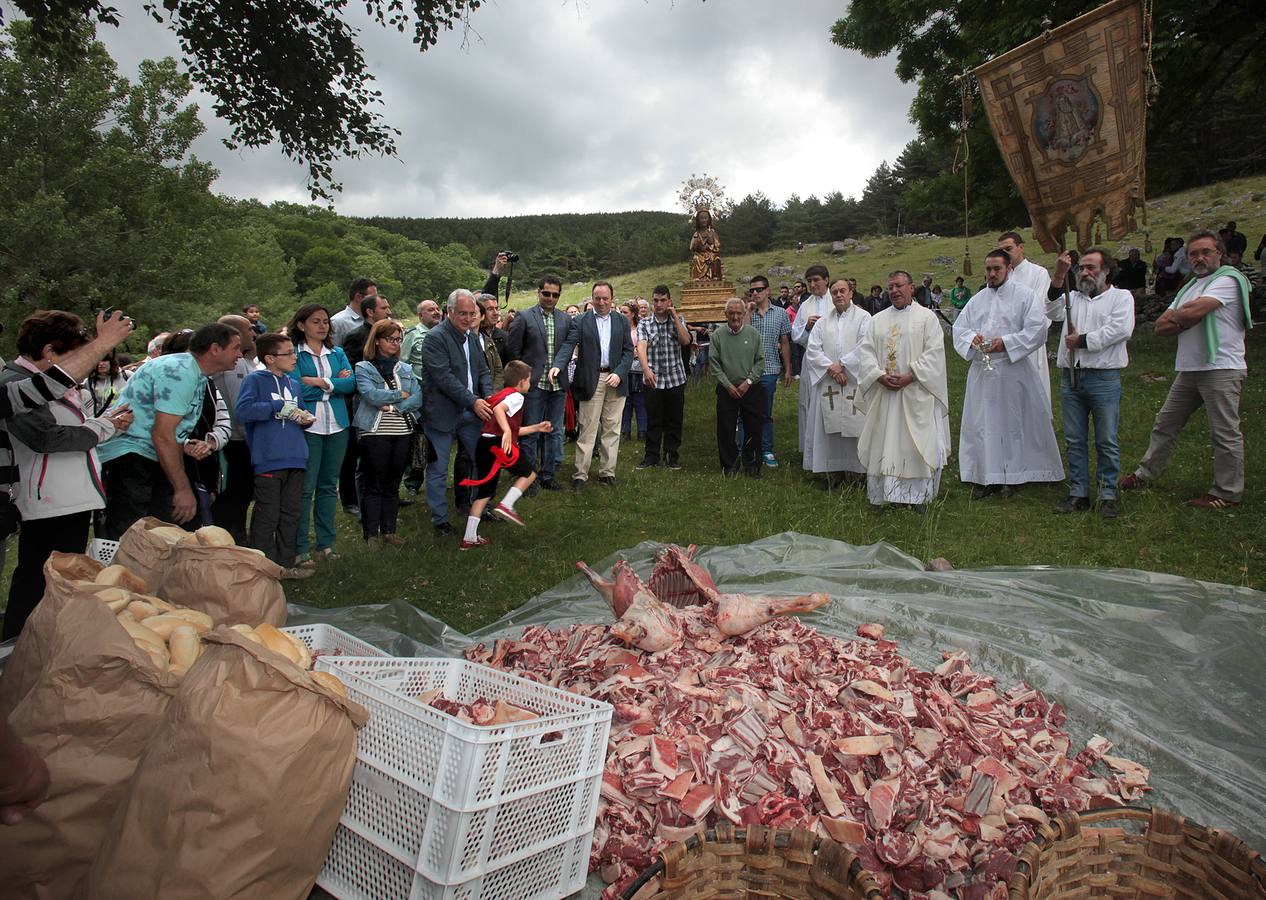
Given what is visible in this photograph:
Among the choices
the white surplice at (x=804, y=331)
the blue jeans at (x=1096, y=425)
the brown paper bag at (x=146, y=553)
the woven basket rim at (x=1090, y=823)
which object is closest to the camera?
the woven basket rim at (x=1090, y=823)

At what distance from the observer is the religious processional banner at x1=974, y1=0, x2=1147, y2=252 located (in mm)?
7117

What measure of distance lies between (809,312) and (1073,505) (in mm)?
4902

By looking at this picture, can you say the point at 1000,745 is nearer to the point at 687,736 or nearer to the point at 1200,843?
the point at 1200,843

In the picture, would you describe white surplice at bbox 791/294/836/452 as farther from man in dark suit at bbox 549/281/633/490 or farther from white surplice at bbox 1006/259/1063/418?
white surplice at bbox 1006/259/1063/418

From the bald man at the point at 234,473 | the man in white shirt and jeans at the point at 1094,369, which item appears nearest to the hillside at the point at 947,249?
the man in white shirt and jeans at the point at 1094,369

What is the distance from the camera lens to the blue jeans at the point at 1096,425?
7.29m

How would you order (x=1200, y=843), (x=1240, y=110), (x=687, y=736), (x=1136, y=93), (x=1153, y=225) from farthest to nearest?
1. (x=1240, y=110)
2. (x=1153, y=225)
3. (x=1136, y=93)
4. (x=687, y=736)
5. (x=1200, y=843)

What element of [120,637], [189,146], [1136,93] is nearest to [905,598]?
[120,637]

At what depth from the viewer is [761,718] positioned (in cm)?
336

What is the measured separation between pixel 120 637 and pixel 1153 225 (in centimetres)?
4123

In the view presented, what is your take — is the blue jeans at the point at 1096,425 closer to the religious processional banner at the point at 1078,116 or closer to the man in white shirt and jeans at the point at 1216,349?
the man in white shirt and jeans at the point at 1216,349

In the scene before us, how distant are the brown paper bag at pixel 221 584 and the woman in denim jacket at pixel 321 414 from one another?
3038mm

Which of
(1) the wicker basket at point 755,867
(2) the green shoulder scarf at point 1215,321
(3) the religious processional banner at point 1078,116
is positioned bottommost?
(1) the wicker basket at point 755,867

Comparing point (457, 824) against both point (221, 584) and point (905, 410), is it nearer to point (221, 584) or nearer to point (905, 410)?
point (221, 584)
